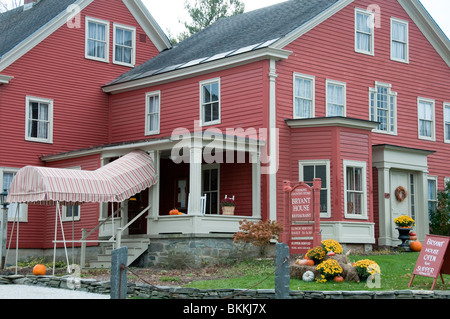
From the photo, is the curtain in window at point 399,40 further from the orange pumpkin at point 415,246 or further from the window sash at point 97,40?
the window sash at point 97,40

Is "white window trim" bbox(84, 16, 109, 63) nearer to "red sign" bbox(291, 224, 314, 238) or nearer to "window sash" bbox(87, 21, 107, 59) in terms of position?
"window sash" bbox(87, 21, 107, 59)

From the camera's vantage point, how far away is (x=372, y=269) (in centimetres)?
1551

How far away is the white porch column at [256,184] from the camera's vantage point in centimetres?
2161

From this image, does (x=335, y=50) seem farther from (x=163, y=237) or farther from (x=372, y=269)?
(x=372, y=269)

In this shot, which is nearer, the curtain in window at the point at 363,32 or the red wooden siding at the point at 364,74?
the red wooden siding at the point at 364,74

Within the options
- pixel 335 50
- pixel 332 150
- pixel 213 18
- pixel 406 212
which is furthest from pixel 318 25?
pixel 213 18

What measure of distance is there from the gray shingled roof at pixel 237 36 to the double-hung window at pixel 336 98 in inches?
95.8

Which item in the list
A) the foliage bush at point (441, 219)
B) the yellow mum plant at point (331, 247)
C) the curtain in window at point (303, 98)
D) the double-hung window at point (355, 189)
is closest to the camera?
the yellow mum plant at point (331, 247)

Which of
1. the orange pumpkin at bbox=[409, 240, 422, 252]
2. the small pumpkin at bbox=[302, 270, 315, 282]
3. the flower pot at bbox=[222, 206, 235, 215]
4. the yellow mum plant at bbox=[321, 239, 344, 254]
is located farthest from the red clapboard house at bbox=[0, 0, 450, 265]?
the small pumpkin at bbox=[302, 270, 315, 282]

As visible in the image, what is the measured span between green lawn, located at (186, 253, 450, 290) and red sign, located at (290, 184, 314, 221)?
1.50 m

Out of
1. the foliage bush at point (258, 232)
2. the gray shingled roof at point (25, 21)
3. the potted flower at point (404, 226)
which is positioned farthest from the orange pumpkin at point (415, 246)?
the gray shingled roof at point (25, 21)

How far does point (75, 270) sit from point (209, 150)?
521 cm

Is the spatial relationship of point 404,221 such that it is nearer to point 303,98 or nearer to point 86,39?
point 303,98

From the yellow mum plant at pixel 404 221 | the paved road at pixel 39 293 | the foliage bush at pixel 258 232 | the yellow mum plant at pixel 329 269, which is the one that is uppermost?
the yellow mum plant at pixel 404 221
